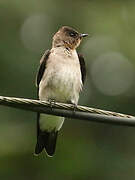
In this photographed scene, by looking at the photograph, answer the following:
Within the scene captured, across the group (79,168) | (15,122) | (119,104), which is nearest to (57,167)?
(79,168)

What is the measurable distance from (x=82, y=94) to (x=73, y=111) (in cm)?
832

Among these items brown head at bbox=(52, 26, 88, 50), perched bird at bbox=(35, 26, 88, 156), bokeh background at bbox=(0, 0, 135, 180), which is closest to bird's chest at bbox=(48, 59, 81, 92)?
perched bird at bbox=(35, 26, 88, 156)

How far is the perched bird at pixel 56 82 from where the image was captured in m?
8.39

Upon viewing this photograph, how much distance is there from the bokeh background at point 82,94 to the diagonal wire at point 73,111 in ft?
18.2

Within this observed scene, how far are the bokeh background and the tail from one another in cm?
→ 306

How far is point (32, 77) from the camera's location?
1359 centimetres

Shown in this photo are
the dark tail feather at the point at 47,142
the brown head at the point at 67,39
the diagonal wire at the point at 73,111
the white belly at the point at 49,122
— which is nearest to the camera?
the diagonal wire at the point at 73,111

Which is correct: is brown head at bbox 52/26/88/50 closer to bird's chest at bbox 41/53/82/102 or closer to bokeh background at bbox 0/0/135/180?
bird's chest at bbox 41/53/82/102

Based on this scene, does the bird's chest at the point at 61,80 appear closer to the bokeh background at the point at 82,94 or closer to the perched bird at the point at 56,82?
the perched bird at the point at 56,82

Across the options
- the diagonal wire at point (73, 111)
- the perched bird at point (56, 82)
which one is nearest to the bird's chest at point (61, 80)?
the perched bird at point (56, 82)

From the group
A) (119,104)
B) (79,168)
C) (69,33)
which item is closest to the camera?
(69,33)

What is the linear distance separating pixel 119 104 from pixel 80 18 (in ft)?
7.88

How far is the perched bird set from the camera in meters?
8.39

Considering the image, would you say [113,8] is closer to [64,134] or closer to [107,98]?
[107,98]
